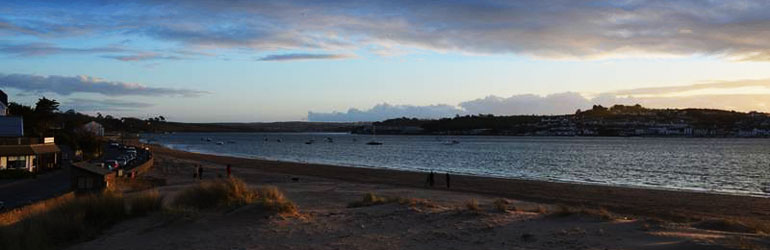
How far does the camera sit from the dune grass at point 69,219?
12.1m

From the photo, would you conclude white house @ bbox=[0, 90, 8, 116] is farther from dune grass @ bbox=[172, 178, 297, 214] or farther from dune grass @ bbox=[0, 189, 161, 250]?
dune grass @ bbox=[172, 178, 297, 214]

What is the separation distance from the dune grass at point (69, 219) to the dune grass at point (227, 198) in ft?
3.21

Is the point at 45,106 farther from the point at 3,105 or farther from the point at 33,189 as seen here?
the point at 33,189

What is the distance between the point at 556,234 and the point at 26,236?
9.59 m

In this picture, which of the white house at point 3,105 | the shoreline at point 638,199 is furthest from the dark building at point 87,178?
the white house at point 3,105

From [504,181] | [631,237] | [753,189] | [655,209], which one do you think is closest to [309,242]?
[631,237]

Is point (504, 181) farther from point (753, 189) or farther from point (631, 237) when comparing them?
point (631, 237)

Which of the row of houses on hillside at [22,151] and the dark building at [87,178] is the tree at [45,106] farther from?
the dark building at [87,178]

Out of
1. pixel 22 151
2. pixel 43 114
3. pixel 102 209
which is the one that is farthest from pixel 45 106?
pixel 102 209

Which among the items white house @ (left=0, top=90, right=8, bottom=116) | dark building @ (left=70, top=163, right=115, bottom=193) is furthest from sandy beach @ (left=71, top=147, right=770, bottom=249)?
white house @ (left=0, top=90, right=8, bottom=116)

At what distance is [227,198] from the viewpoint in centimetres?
1578

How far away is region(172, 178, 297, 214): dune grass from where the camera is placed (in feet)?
49.4

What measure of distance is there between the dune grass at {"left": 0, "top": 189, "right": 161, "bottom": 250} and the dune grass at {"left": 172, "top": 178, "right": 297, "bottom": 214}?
0.98 m

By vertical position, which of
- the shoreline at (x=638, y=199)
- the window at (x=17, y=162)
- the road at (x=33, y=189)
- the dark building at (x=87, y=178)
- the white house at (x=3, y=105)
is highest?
the white house at (x=3, y=105)
